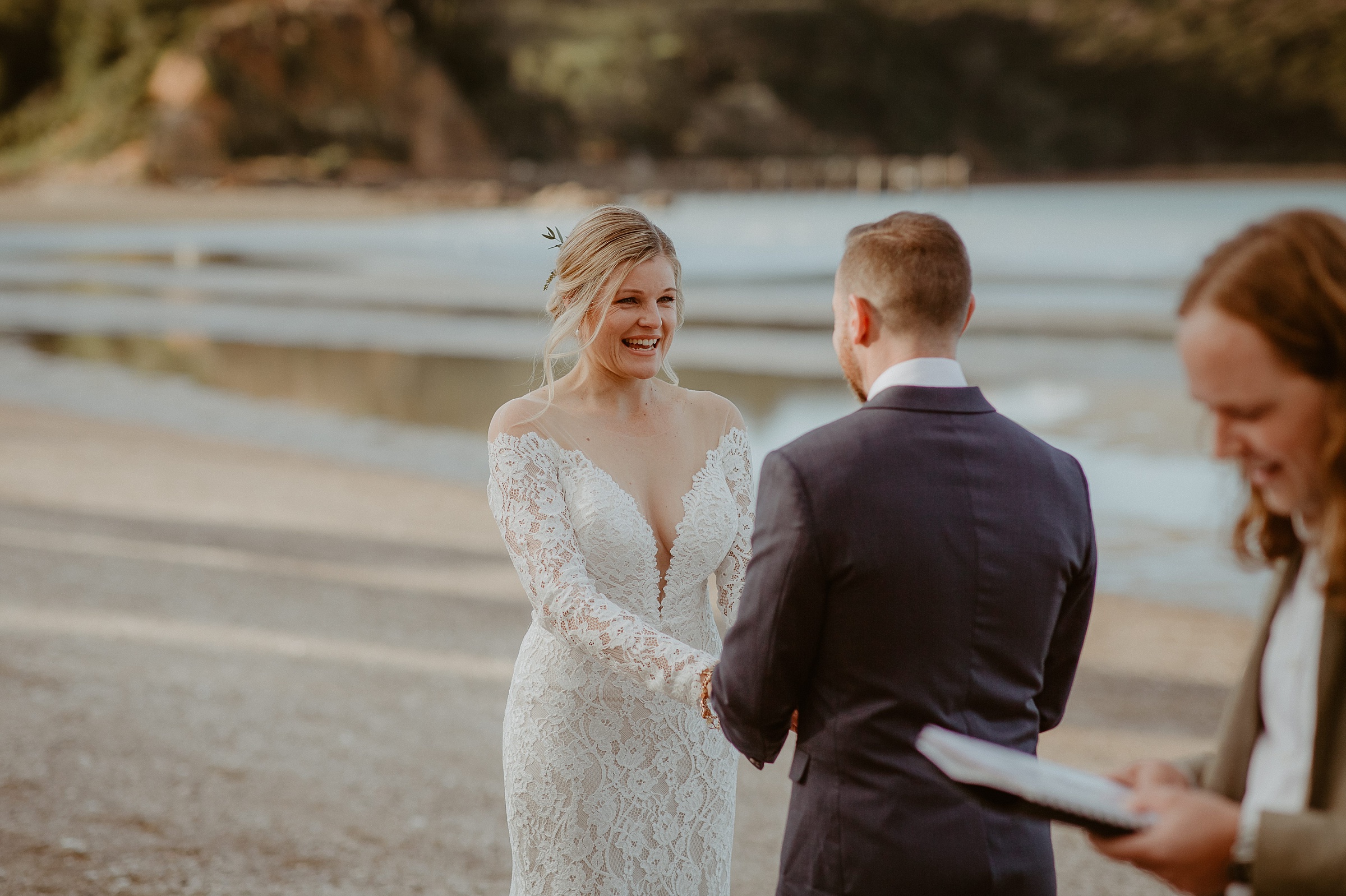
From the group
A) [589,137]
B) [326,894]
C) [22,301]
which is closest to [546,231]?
[326,894]

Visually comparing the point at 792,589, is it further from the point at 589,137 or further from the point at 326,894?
the point at 589,137

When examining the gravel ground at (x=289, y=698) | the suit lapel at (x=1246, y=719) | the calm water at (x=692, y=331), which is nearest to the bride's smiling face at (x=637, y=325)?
the calm water at (x=692, y=331)

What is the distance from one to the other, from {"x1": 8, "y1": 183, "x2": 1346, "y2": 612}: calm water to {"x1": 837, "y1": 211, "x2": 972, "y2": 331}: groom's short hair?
1.41 ft

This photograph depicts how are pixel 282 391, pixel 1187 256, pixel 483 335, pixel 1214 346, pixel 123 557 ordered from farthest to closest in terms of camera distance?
pixel 1187 256 < pixel 483 335 < pixel 282 391 < pixel 123 557 < pixel 1214 346

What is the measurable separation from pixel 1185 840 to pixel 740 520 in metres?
1.54

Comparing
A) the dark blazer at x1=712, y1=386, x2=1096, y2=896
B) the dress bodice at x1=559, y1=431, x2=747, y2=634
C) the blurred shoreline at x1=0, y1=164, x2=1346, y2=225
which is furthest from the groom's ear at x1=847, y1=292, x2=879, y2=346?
the blurred shoreline at x1=0, y1=164, x2=1346, y2=225

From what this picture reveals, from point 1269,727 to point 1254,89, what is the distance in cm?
15543

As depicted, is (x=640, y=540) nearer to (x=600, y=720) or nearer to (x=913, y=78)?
(x=600, y=720)

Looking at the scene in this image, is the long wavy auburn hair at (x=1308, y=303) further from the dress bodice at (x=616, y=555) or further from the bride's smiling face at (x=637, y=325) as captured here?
the bride's smiling face at (x=637, y=325)

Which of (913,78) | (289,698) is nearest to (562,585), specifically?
(289,698)

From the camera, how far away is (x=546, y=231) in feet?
10.1

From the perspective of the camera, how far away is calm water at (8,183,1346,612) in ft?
36.6

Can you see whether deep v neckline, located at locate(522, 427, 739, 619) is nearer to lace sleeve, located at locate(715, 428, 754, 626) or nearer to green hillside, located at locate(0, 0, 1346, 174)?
lace sleeve, located at locate(715, 428, 754, 626)

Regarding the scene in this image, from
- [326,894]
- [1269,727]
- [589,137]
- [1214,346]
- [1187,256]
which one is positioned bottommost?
[326,894]
